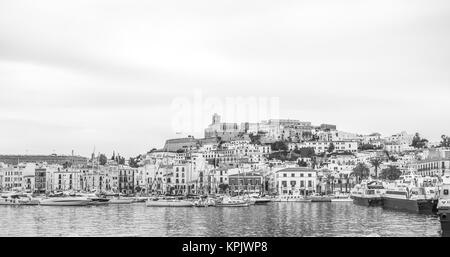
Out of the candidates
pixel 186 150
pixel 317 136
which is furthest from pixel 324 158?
pixel 186 150

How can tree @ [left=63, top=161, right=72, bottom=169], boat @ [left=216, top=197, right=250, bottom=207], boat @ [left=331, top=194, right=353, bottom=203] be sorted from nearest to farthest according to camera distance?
boat @ [left=216, top=197, right=250, bottom=207]
boat @ [left=331, top=194, right=353, bottom=203]
tree @ [left=63, top=161, right=72, bottom=169]

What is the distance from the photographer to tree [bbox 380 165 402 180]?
37.3 meters

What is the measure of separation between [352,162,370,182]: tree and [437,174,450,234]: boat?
2261cm

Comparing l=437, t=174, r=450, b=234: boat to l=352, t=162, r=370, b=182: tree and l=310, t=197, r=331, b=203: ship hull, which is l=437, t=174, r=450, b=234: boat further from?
l=352, t=162, r=370, b=182: tree

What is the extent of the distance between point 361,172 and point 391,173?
1.99m

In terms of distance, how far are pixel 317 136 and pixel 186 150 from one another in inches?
520

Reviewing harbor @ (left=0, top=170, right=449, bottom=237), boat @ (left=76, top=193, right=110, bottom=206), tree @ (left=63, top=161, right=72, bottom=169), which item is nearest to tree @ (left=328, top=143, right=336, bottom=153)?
harbor @ (left=0, top=170, right=449, bottom=237)

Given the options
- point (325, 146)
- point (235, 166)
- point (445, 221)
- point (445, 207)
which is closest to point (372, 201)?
point (445, 207)

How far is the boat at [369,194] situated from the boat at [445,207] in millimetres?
9746

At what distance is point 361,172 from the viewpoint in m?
38.9

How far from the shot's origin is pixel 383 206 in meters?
24.6

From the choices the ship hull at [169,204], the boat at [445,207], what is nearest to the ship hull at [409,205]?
the boat at [445,207]
